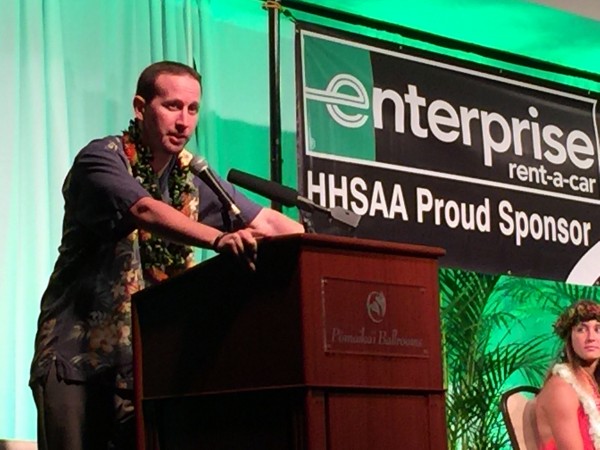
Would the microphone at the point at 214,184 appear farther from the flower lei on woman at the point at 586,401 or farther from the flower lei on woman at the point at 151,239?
the flower lei on woman at the point at 586,401

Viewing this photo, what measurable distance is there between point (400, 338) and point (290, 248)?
26 centimetres

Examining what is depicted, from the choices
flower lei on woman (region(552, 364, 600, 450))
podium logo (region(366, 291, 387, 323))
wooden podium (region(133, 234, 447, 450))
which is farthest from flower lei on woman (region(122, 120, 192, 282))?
flower lei on woman (region(552, 364, 600, 450))

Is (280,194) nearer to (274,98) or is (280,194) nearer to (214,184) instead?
(214,184)

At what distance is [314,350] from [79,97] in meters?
2.43

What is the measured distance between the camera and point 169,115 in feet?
7.70

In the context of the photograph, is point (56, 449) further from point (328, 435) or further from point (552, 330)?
point (552, 330)

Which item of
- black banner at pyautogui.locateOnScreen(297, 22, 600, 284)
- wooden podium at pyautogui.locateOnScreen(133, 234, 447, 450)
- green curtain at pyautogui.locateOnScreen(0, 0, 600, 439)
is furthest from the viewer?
black banner at pyautogui.locateOnScreen(297, 22, 600, 284)

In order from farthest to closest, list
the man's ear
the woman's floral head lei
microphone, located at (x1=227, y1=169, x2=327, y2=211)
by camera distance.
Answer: the woman's floral head lei → the man's ear → microphone, located at (x1=227, y1=169, x2=327, y2=211)

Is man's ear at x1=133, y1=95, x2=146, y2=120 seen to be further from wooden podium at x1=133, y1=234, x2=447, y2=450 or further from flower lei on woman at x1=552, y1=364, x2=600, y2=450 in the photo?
flower lei on woman at x1=552, y1=364, x2=600, y2=450

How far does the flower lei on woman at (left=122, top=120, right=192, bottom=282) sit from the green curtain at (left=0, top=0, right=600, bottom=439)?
140 centimetres

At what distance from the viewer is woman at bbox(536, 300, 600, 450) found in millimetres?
4426

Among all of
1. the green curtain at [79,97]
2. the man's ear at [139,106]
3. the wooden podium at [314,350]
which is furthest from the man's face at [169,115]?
the green curtain at [79,97]

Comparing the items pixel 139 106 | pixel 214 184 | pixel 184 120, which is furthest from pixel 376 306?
pixel 139 106

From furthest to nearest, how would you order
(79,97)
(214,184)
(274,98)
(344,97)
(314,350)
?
(344,97) → (274,98) → (79,97) → (214,184) → (314,350)
